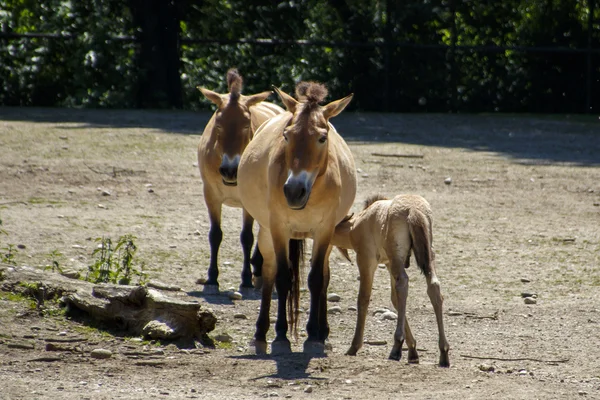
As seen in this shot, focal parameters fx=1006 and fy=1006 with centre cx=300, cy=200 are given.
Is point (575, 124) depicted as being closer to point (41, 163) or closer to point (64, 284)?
point (41, 163)

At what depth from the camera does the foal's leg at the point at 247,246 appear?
8.23 m

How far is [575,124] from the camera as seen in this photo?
18.3m

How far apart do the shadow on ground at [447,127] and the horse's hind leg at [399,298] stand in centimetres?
866

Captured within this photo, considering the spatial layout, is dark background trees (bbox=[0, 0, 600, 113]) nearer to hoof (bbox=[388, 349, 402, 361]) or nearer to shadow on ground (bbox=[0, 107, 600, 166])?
shadow on ground (bbox=[0, 107, 600, 166])

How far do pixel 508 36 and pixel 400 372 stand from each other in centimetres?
1582

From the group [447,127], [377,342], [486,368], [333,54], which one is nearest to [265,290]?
[377,342]

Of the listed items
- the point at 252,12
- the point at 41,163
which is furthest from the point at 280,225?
the point at 252,12

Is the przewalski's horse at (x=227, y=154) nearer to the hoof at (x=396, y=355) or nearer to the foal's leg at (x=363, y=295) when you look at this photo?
the foal's leg at (x=363, y=295)

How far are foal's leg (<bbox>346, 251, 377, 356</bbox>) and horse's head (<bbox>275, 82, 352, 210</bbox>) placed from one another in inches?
31.5

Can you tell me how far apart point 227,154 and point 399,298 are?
2.46 metres

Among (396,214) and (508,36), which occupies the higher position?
(508,36)

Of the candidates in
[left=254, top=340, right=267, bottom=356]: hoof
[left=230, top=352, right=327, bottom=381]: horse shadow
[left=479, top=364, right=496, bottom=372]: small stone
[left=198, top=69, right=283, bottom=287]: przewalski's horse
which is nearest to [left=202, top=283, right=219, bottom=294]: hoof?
[left=198, top=69, right=283, bottom=287]: przewalski's horse

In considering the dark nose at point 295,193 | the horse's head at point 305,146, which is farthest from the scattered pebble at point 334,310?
the dark nose at point 295,193

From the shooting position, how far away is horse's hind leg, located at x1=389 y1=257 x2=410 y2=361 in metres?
6.01
